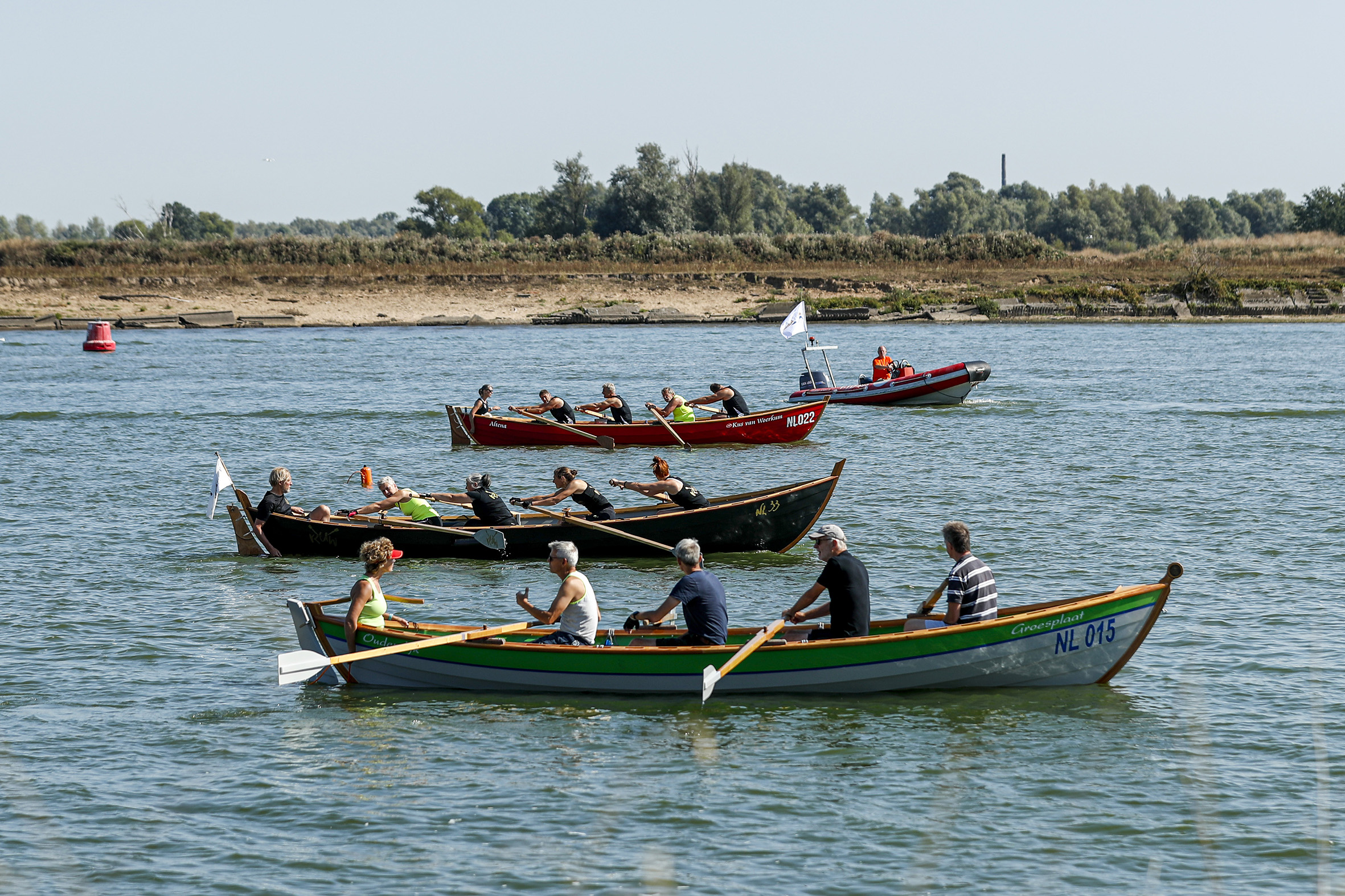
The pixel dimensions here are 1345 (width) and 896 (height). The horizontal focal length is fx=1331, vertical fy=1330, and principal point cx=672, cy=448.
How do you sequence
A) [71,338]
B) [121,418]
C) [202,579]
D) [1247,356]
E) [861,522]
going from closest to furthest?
[202,579] → [861,522] → [121,418] → [1247,356] → [71,338]

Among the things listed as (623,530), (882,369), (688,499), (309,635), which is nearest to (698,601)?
(309,635)

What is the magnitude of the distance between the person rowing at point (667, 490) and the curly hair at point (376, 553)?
5.93 m

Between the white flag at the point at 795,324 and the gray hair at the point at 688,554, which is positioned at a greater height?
the white flag at the point at 795,324

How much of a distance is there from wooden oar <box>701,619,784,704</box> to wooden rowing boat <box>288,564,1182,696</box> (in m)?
0.09

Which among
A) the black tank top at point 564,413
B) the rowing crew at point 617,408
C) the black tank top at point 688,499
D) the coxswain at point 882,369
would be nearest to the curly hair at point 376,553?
the black tank top at point 688,499

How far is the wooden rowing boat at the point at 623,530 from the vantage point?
18.2 meters

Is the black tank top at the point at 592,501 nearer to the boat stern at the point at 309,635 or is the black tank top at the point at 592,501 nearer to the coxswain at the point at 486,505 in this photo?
the coxswain at the point at 486,505

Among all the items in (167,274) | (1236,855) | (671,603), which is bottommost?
(1236,855)

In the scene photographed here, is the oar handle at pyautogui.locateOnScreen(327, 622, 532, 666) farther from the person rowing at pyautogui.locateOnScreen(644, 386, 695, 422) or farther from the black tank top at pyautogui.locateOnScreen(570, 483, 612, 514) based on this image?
the person rowing at pyautogui.locateOnScreen(644, 386, 695, 422)

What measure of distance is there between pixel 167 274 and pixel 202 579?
69189 millimetres

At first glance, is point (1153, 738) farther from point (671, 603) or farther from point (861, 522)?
point (861, 522)

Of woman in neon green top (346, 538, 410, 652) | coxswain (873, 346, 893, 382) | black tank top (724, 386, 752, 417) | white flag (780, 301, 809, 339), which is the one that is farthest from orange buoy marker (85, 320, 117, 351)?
woman in neon green top (346, 538, 410, 652)

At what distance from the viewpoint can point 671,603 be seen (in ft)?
40.6

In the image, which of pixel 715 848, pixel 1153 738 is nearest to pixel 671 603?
pixel 715 848
